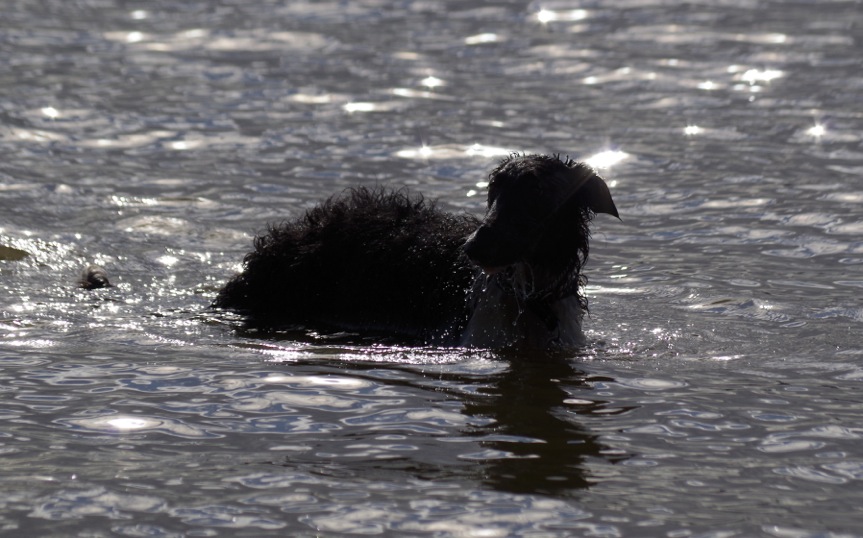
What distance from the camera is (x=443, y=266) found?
8.94 meters

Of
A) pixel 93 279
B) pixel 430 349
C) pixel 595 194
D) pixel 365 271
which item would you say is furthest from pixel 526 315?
pixel 93 279

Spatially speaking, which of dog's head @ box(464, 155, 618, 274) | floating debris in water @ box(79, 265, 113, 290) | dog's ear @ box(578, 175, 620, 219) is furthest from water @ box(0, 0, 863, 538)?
dog's ear @ box(578, 175, 620, 219)

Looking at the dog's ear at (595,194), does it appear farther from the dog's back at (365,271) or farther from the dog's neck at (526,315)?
the dog's back at (365,271)

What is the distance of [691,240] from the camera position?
37.2 ft

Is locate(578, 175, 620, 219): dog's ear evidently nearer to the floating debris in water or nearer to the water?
the water

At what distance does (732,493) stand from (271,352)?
3474 mm

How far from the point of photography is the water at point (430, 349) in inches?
229

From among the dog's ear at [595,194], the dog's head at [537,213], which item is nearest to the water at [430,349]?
the dog's head at [537,213]

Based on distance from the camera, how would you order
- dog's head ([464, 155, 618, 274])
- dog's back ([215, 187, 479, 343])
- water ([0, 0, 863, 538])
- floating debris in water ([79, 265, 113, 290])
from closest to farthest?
water ([0, 0, 863, 538]) < dog's head ([464, 155, 618, 274]) < dog's back ([215, 187, 479, 343]) < floating debris in water ([79, 265, 113, 290])

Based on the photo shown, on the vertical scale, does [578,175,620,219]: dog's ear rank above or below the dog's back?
above

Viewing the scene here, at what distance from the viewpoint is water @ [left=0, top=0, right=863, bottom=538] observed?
5824mm

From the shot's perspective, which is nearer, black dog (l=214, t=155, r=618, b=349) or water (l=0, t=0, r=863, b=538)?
water (l=0, t=0, r=863, b=538)

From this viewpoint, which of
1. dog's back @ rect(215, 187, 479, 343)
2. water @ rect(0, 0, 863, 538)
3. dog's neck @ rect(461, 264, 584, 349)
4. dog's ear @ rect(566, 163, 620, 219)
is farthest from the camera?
dog's back @ rect(215, 187, 479, 343)

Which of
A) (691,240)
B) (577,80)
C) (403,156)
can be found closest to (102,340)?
(691,240)
